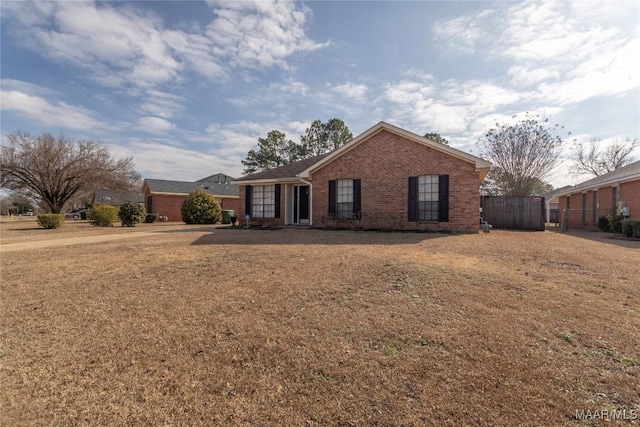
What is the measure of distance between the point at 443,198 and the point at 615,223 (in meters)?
9.60

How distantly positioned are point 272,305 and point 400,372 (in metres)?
2.00

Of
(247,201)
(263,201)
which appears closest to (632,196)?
(263,201)

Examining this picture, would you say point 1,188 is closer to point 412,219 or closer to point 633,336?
point 412,219

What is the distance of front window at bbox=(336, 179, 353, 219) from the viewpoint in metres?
14.3

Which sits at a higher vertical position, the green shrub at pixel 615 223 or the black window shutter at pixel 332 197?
the black window shutter at pixel 332 197

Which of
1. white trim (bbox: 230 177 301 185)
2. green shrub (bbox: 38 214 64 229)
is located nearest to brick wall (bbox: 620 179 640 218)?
white trim (bbox: 230 177 301 185)

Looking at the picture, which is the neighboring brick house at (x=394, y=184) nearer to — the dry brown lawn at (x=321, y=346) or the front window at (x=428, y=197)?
the front window at (x=428, y=197)

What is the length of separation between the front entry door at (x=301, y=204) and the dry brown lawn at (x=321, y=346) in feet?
34.3

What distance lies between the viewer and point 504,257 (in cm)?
707

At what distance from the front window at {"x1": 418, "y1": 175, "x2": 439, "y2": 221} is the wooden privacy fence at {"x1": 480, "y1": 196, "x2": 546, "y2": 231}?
267 inches

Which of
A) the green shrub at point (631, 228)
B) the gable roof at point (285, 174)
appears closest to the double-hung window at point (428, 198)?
the gable roof at point (285, 174)

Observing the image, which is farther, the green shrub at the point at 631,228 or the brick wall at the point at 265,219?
the brick wall at the point at 265,219

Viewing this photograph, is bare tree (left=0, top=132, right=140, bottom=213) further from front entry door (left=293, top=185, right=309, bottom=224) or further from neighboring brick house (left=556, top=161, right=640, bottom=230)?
neighboring brick house (left=556, top=161, right=640, bottom=230)

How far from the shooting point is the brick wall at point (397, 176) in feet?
39.8
